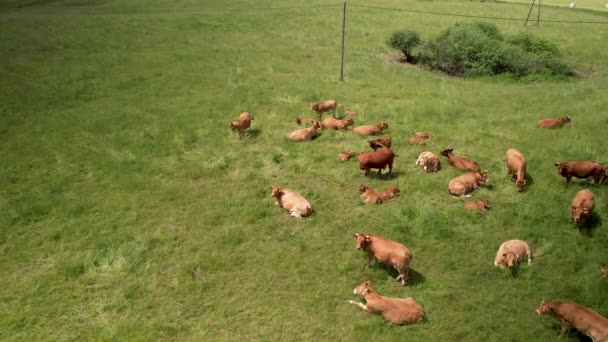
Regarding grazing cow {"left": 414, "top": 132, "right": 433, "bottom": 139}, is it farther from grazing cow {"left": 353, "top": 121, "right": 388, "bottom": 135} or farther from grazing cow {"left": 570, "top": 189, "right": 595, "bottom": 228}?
grazing cow {"left": 570, "top": 189, "right": 595, "bottom": 228}

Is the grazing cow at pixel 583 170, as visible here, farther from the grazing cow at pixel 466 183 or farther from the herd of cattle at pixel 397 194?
the grazing cow at pixel 466 183

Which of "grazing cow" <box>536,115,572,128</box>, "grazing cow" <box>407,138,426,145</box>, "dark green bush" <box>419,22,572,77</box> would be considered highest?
"dark green bush" <box>419,22,572,77</box>

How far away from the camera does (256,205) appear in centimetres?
1023

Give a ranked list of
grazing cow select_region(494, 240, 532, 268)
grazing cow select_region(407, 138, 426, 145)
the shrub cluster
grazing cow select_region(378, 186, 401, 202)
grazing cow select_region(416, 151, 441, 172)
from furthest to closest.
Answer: the shrub cluster < grazing cow select_region(407, 138, 426, 145) < grazing cow select_region(416, 151, 441, 172) < grazing cow select_region(378, 186, 401, 202) < grazing cow select_region(494, 240, 532, 268)

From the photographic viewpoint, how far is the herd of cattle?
22.5 feet

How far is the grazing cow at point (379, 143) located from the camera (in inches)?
485

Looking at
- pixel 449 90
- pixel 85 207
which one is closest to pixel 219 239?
pixel 85 207

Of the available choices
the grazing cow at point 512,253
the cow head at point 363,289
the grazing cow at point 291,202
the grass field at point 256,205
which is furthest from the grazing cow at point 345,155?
the cow head at point 363,289

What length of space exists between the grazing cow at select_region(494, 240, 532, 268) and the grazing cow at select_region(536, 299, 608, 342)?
1.12 metres

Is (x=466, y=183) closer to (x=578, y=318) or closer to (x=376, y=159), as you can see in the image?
(x=376, y=159)

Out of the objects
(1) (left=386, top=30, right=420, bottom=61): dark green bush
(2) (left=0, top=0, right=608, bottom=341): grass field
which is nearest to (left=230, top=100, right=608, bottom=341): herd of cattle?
(2) (left=0, top=0, right=608, bottom=341): grass field

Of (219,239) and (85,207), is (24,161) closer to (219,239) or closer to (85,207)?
(85,207)

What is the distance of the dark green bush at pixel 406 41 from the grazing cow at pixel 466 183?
579 inches

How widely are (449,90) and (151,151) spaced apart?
12250mm
